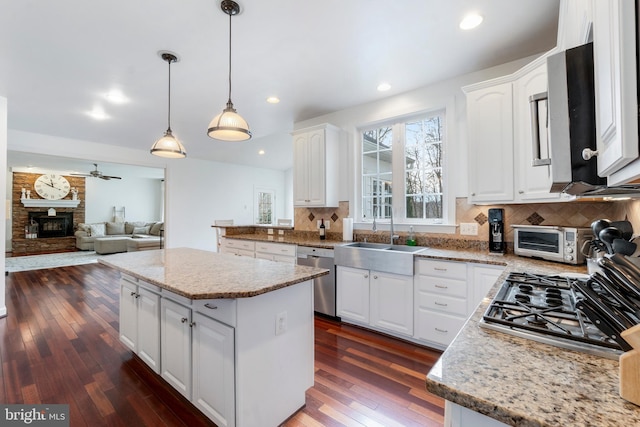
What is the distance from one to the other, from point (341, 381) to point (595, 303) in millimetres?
1695

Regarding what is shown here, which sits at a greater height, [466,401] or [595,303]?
[595,303]

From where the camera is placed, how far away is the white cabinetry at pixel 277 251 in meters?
3.41

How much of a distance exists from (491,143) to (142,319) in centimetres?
312

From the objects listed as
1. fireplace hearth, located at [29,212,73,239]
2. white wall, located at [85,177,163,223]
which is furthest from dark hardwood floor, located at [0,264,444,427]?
white wall, located at [85,177,163,223]

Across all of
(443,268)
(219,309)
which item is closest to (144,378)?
(219,309)

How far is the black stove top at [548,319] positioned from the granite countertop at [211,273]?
38.5 inches

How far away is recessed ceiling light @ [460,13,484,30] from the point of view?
2.01 metres

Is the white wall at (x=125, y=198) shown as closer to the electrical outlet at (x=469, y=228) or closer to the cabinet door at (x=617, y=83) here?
the electrical outlet at (x=469, y=228)

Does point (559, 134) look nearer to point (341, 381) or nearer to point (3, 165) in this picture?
point (341, 381)

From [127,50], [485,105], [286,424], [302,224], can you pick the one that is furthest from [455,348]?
[302,224]

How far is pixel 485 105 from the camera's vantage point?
2.42 meters

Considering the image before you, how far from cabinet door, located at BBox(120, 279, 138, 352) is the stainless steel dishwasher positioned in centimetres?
163

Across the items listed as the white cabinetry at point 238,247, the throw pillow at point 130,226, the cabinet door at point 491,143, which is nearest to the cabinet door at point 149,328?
the white cabinetry at point 238,247

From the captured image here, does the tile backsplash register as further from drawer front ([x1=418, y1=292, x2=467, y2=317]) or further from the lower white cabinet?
the lower white cabinet
